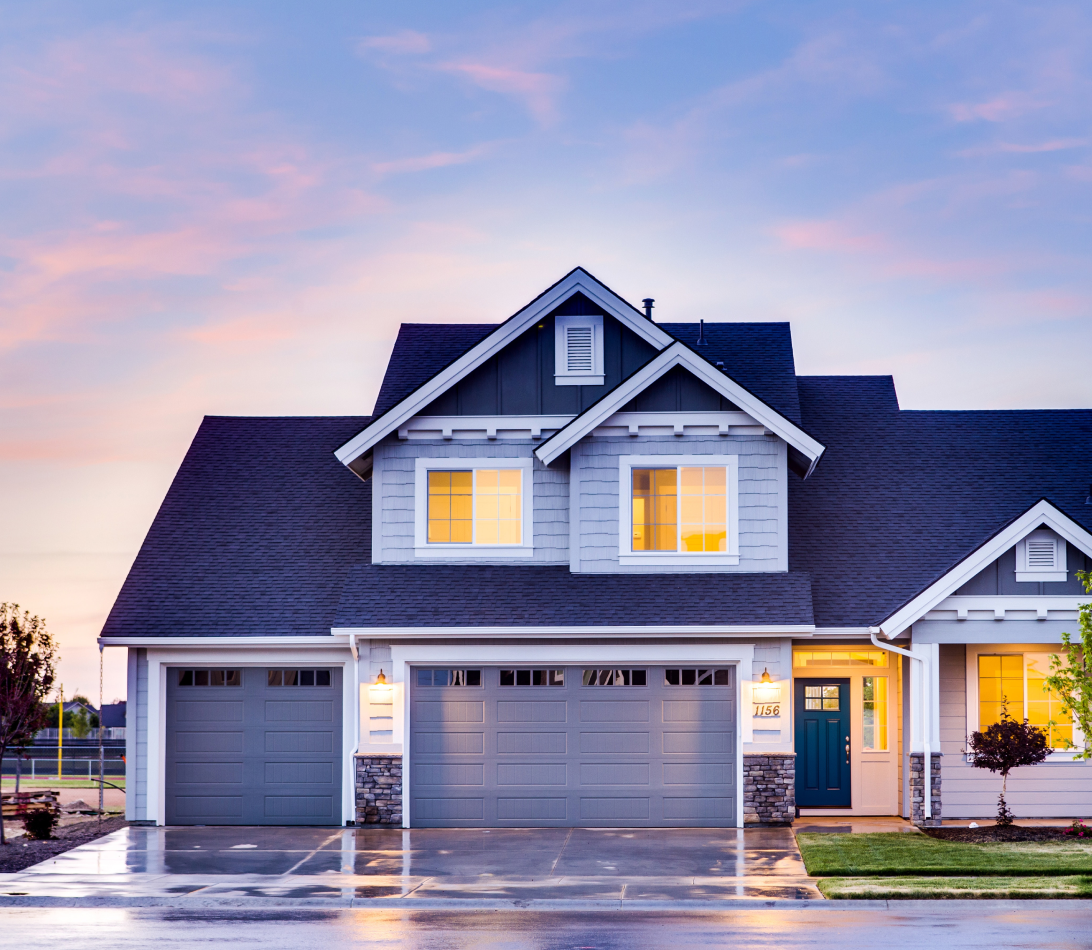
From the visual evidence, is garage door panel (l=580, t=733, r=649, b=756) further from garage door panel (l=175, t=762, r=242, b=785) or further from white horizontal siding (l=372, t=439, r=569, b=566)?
garage door panel (l=175, t=762, r=242, b=785)

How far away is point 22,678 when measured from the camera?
18969mm

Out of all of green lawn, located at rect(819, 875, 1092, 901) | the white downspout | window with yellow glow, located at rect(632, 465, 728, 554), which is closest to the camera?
green lawn, located at rect(819, 875, 1092, 901)

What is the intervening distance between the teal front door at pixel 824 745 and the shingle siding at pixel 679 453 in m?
2.16

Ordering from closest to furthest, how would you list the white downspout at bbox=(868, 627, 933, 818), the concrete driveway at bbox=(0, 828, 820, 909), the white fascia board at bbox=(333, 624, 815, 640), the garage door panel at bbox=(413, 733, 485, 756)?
the concrete driveway at bbox=(0, 828, 820, 909) → the white downspout at bbox=(868, 627, 933, 818) → the white fascia board at bbox=(333, 624, 815, 640) → the garage door panel at bbox=(413, 733, 485, 756)

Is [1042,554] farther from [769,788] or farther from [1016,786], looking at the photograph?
[769,788]

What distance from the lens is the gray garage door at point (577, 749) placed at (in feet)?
64.2

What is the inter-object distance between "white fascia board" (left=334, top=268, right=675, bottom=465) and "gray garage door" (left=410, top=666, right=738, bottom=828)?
4012 mm

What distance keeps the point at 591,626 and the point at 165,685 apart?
6.75m

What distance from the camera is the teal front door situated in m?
→ 20.5

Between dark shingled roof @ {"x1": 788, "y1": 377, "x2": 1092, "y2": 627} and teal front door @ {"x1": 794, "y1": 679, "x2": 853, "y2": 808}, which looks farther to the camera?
dark shingled roof @ {"x1": 788, "y1": 377, "x2": 1092, "y2": 627}

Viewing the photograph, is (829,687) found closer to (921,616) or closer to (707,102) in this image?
(921,616)

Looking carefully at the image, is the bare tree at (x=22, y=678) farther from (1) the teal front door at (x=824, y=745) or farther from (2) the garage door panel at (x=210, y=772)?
(1) the teal front door at (x=824, y=745)

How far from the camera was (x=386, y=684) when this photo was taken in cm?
1964

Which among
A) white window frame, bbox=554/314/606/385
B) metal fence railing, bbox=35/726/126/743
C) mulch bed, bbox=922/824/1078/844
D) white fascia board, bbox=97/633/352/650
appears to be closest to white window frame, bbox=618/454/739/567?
white window frame, bbox=554/314/606/385
